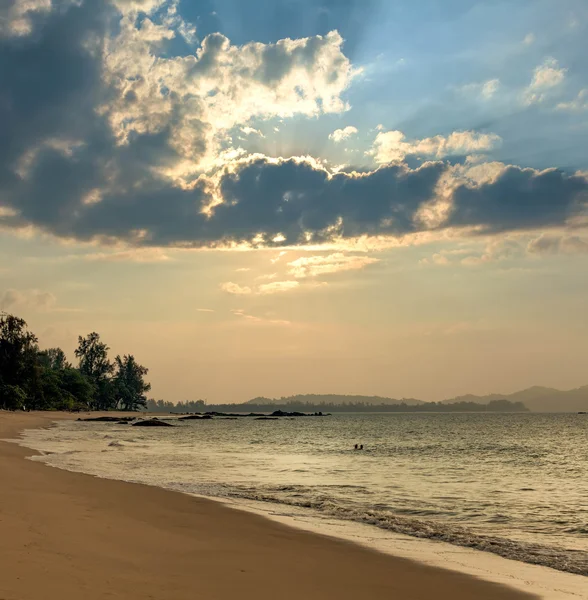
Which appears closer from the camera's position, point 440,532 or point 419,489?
point 440,532

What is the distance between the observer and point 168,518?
59.8ft

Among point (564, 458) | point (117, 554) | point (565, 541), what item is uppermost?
point (117, 554)

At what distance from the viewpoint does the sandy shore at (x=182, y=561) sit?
952 cm

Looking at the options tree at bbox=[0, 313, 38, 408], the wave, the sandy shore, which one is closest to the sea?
the wave

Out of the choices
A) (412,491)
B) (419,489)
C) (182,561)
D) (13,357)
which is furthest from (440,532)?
(13,357)

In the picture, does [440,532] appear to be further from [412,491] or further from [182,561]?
[412,491]

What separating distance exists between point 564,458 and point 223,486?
143 ft

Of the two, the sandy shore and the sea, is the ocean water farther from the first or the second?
the sandy shore

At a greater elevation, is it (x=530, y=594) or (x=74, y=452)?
(x=530, y=594)

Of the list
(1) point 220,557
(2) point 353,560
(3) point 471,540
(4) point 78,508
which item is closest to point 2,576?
(1) point 220,557

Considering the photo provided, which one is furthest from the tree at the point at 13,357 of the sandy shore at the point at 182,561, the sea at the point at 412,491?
the sandy shore at the point at 182,561

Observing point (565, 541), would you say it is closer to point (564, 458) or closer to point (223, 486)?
point (223, 486)

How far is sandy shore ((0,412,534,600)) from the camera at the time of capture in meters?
9.52

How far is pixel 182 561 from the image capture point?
12.2 m
